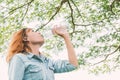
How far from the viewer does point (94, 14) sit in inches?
489

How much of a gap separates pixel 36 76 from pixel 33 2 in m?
9.45

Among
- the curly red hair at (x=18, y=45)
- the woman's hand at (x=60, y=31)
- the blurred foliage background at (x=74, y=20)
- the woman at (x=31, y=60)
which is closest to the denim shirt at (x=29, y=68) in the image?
the woman at (x=31, y=60)

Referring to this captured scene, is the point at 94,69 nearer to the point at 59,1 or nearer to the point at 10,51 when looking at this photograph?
the point at 59,1

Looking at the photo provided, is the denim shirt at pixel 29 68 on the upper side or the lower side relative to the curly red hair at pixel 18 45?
lower

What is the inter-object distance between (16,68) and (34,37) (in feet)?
1.50

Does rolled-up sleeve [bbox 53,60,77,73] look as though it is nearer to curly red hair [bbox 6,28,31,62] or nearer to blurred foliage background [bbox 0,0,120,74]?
curly red hair [bbox 6,28,31,62]

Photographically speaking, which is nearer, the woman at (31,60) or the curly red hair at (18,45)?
the woman at (31,60)

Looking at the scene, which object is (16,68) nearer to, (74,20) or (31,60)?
(31,60)

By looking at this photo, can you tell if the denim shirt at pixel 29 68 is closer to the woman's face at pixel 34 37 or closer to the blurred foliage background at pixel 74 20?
the woman's face at pixel 34 37

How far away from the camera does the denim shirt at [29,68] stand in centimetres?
333

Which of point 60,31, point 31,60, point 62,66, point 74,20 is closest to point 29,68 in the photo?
point 31,60

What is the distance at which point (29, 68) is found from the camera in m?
3.40

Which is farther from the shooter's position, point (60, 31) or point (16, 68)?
point (60, 31)

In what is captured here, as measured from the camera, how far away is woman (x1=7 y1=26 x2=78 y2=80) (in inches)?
132
